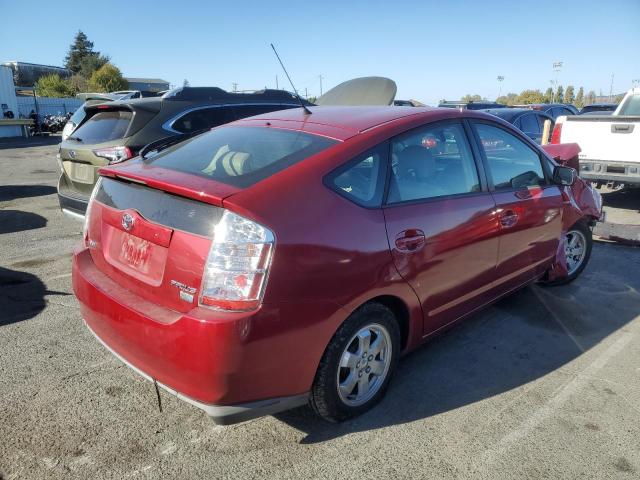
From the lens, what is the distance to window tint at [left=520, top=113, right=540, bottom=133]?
429 inches

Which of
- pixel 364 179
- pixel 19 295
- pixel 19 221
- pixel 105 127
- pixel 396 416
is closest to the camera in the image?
pixel 364 179

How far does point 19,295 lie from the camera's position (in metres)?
4.43

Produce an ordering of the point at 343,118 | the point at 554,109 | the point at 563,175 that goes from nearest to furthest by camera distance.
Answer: the point at 343,118
the point at 563,175
the point at 554,109

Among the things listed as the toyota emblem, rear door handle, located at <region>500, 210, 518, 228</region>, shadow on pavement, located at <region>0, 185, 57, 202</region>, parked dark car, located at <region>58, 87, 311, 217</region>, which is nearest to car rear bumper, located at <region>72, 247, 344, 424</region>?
the toyota emblem

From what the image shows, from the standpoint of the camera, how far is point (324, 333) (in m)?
2.44

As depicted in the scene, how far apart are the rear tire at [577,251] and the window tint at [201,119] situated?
13.2ft

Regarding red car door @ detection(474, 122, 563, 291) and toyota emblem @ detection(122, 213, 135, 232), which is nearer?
toyota emblem @ detection(122, 213, 135, 232)

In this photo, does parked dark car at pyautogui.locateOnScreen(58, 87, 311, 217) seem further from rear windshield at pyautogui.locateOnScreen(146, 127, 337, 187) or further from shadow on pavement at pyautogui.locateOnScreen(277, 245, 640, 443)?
shadow on pavement at pyautogui.locateOnScreen(277, 245, 640, 443)

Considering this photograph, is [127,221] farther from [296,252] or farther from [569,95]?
[569,95]

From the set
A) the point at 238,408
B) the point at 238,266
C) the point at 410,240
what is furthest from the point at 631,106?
the point at 238,408

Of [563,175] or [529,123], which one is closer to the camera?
[563,175]

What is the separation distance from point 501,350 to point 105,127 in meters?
4.52

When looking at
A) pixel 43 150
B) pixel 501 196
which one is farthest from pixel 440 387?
pixel 43 150

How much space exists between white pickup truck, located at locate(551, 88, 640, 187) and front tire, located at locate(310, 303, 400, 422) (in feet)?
21.3
